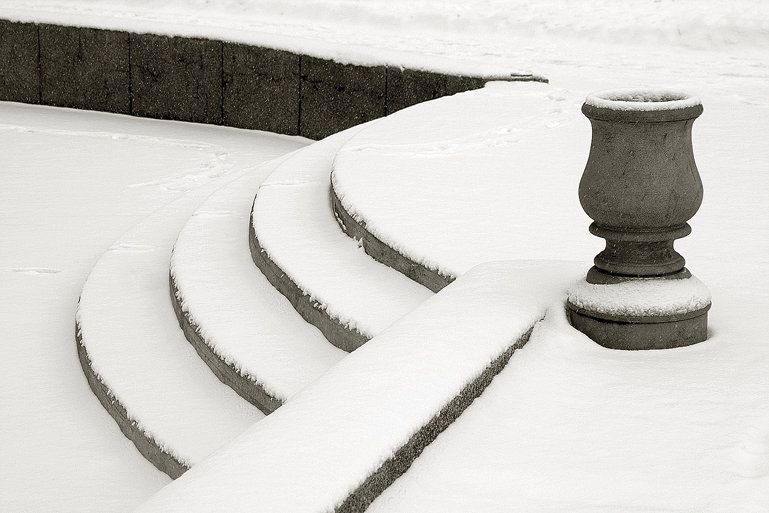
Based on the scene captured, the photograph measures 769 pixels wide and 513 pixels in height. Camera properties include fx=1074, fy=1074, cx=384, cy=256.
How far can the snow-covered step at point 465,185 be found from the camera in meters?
3.66

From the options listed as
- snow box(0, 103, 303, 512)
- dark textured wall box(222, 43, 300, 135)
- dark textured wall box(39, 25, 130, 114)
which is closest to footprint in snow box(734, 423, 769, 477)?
snow box(0, 103, 303, 512)

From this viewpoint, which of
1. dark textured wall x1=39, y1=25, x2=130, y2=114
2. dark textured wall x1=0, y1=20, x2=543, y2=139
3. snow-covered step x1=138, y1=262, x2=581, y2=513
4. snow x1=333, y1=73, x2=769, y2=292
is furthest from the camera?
dark textured wall x1=39, y1=25, x2=130, y2=114

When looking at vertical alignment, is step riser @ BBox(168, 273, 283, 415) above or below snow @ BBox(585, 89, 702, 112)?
below

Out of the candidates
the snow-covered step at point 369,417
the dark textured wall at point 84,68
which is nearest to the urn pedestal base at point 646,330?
the snow-covered step at point 369,417

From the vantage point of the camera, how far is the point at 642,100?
2.89 metres

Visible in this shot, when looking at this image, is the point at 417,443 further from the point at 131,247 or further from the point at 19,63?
the point at 19,63

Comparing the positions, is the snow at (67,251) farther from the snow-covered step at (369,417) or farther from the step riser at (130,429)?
the snow-covered step at (369,417)

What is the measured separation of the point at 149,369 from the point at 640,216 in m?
1.88

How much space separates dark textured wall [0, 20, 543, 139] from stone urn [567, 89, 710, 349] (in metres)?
4.74

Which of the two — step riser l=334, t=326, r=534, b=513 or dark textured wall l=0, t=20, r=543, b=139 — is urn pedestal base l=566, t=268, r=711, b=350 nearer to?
step riser l=334, t=326, r=534, b=513

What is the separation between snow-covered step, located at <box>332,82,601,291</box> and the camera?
12.0 feet

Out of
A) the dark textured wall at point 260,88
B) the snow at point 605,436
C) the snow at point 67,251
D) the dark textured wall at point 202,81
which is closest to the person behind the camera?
the snow at point 605,436

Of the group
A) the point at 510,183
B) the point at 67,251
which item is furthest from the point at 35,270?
the point at 510,183

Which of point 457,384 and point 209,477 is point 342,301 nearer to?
point 457,384
